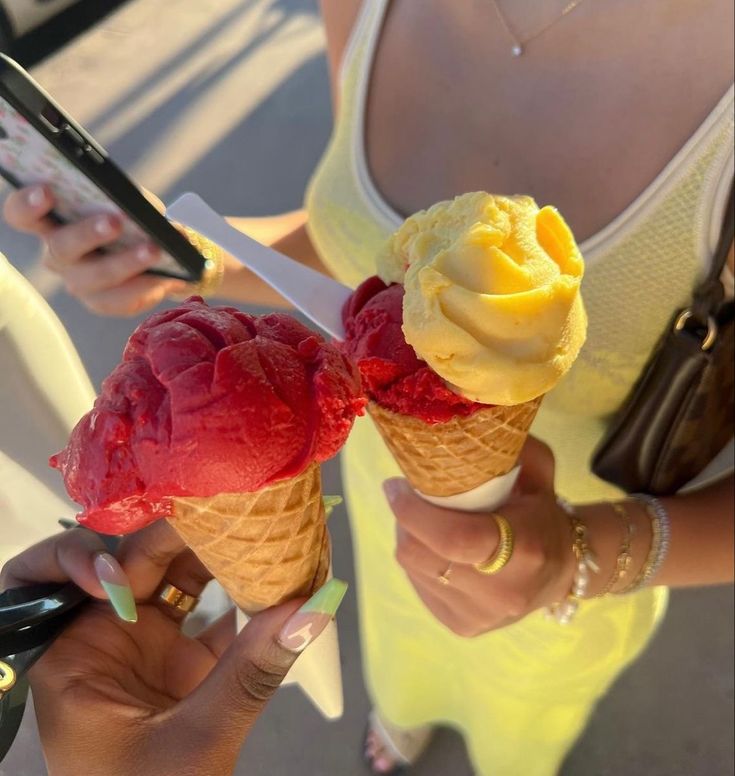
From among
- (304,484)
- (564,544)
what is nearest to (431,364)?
(304,484)

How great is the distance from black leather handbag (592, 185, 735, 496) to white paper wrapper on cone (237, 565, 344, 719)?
0.37 metres

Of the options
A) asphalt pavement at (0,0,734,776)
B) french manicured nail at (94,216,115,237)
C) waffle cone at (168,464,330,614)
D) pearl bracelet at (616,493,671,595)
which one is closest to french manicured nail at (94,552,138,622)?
waffle cone at (168,464,330,614)

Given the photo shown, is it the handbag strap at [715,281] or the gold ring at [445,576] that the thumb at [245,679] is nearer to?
the gold ring at [445,576]

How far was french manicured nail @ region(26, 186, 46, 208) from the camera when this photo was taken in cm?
63

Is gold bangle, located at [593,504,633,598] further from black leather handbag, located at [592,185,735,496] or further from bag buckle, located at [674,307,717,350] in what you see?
bag buckle, located at [674,307,717,350]

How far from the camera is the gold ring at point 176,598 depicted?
78cm

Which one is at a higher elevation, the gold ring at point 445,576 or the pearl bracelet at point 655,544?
the gold ring at point 445,576

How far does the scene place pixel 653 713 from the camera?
1.48 metres

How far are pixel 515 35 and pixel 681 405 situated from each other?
0.46 m

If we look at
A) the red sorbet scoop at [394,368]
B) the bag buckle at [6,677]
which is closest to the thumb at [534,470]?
the red sorbet scoop at [394,368]

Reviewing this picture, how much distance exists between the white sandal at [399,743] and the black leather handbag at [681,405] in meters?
0.85

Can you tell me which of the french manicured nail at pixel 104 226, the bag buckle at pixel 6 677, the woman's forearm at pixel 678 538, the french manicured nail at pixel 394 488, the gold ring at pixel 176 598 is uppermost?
the french manicured nail at pixel 104 226

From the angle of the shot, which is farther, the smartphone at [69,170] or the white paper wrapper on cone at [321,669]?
the white paper wrapper on cone at [321,669]

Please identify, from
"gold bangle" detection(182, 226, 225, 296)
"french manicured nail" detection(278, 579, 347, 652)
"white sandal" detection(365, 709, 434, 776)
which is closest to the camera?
"french manicured nail" detection(278, 579, 347, 652)
